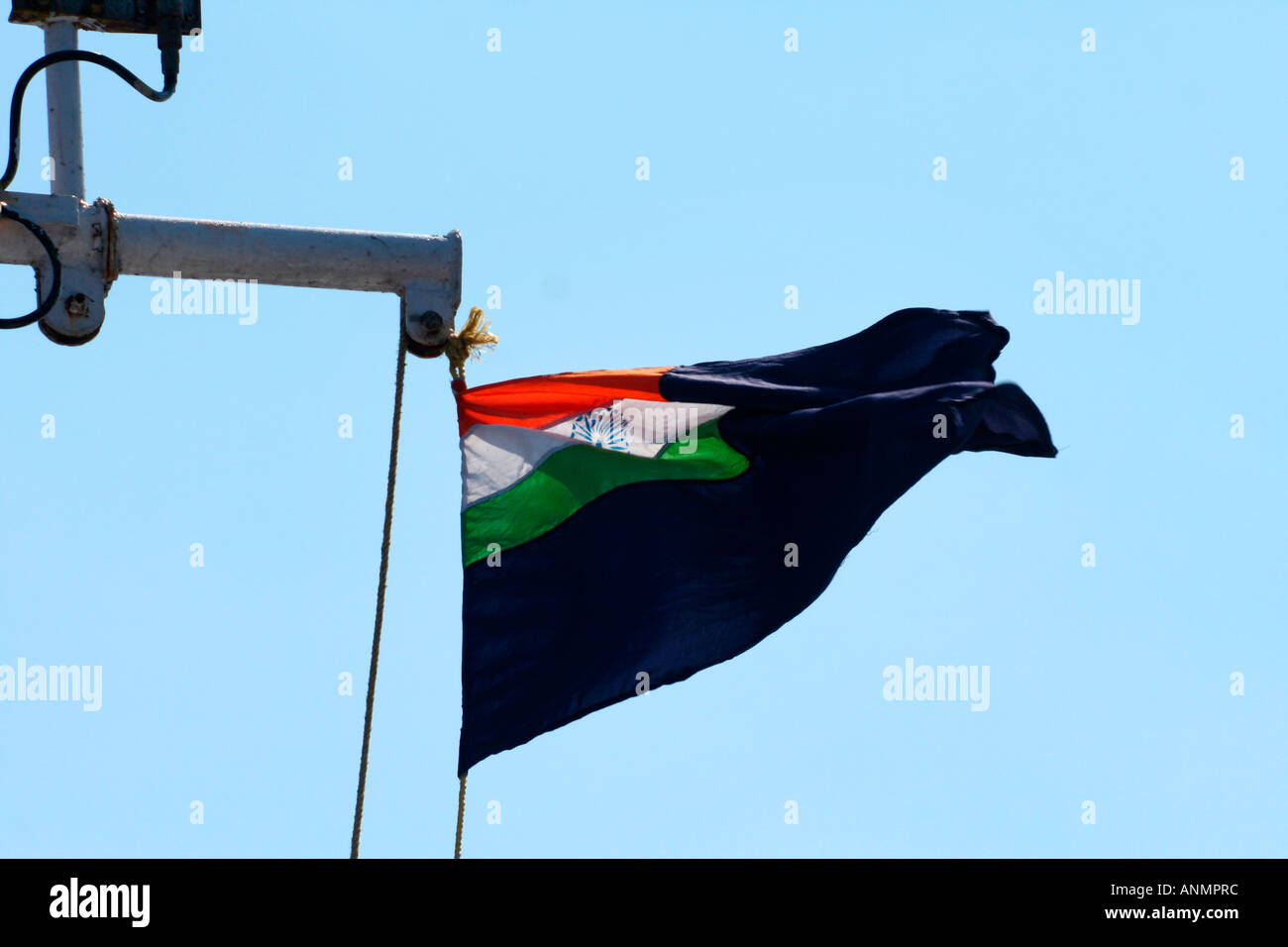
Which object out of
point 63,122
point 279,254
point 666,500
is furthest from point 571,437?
point 63,122

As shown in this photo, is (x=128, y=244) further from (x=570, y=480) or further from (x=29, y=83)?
(x=570, y=480)

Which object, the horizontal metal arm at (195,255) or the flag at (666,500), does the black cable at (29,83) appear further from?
the flag at (666,500)

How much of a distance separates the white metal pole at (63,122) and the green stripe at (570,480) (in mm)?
3457

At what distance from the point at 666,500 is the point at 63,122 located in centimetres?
432

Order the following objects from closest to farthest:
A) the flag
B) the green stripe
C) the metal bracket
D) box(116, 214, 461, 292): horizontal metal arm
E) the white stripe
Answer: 1. the metal bracket
2. box(116, 214, 461, 292): horizontal metal arm
3. the flag
4. the green stripe
5. the white stripe

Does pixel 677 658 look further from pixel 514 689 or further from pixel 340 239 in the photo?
pixel 340 239

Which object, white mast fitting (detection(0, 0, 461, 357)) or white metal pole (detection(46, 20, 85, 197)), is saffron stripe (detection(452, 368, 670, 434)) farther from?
white metal pole (detection(46, 20, 85, 197))

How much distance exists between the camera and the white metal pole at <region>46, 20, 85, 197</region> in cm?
827

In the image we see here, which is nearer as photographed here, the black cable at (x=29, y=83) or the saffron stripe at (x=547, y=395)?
the black cable at (x=29, y=83)

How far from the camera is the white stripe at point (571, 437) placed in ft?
37.5

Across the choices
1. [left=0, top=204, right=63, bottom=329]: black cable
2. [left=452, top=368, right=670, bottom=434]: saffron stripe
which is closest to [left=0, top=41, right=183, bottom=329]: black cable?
[left=0, top=204, right=63, bottom=329]: black cable

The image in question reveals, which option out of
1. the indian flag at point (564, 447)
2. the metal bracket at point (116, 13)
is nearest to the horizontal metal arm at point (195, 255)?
the metal bracket at point (116, 13)

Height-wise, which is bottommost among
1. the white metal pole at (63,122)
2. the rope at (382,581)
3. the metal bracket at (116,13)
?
the rope at (382,581)

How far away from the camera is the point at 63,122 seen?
8.30 meters
